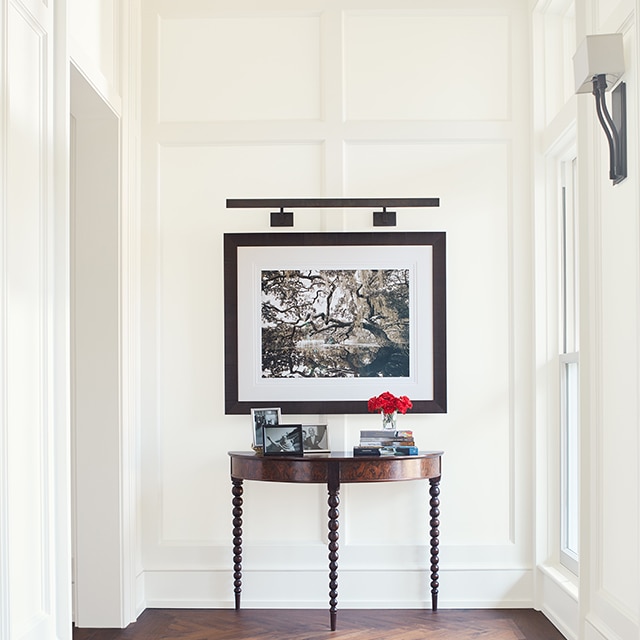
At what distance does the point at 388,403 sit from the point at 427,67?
5.87ft

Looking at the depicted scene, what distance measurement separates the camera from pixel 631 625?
2.67 meters

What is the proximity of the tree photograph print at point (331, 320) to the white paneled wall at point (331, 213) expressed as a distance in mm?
249

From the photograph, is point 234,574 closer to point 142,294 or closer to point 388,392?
point 388,392

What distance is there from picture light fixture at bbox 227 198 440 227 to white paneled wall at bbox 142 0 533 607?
10cm

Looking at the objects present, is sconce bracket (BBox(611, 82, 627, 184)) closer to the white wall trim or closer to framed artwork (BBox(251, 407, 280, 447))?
the white wall trim

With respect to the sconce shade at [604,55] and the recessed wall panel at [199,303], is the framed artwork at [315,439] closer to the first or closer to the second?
the recessed wall panel at [199,303]

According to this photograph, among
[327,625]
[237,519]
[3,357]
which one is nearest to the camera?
[3,357]

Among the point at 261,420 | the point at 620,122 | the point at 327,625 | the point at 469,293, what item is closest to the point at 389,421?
the point at 261,420

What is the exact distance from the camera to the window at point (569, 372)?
13.7 ft

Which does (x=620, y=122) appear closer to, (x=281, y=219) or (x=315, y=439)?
(x=281, y=219)

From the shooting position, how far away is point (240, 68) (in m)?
4.59

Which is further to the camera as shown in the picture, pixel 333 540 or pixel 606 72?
pixel 333 540

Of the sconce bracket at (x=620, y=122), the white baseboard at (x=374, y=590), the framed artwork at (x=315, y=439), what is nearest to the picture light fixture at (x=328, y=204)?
the framed artwork at (x=315, y=439)

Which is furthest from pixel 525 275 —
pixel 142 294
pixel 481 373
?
pixel 142 294
